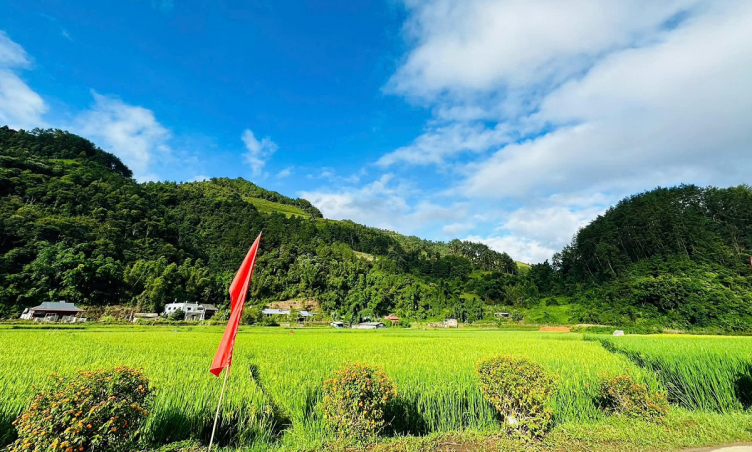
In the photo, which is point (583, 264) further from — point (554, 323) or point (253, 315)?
point (253, 315)

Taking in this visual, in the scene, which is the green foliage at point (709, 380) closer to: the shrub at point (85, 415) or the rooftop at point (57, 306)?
the shrub at point (85, 415)

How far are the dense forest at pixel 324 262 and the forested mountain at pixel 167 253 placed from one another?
290 mm

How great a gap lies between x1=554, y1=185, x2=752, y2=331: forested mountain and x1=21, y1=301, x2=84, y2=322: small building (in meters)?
77.7

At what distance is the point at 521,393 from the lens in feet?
17.1

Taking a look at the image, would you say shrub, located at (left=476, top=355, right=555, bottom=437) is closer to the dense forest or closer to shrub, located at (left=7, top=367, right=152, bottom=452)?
shrub, located at (left=7, top=367, right=152, bottom=452)

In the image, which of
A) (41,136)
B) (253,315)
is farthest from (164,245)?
(41,136)

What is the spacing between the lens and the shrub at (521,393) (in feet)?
17.0

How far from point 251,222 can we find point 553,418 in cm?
10766

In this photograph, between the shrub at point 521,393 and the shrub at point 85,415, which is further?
the shrub at point 521,393

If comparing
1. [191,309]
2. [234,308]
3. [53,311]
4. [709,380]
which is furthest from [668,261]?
[53,311]

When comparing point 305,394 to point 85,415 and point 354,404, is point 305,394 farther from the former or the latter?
point 85,415

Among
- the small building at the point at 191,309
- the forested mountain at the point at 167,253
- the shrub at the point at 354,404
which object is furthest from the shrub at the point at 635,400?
the small building at the point at 191,309

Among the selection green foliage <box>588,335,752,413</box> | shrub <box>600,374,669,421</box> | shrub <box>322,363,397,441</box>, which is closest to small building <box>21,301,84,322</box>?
shrub <box>322,363,397,441</box>

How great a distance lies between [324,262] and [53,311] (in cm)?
5603
